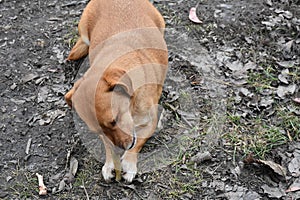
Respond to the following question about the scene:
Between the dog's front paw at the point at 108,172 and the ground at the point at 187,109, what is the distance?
0.06 meters

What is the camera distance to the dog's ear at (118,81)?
364 cm

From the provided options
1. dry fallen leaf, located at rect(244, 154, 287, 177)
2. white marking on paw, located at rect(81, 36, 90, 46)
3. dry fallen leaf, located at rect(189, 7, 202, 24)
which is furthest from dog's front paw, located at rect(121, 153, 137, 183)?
dry fallen leaf, located at rect(189, 7, 202, 24)

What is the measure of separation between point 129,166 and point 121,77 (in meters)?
1.02

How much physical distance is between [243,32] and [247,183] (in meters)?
2.03

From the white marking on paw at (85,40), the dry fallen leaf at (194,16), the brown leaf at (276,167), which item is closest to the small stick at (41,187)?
the white marking on paw at (85,40)

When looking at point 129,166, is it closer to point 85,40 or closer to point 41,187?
point 41,187

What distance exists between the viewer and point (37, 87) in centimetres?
542

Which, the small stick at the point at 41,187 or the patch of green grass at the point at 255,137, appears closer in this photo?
the small stick at the point at 41,187

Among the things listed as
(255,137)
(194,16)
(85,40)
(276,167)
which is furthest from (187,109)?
(194,16)

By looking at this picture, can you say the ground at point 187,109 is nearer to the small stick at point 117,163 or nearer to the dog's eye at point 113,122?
the small stick at point 117,163

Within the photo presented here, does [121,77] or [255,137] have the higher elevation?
[121,77]

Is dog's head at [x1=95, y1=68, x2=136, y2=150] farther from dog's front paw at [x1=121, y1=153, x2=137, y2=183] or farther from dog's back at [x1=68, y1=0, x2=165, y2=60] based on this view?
dog's back at [x1=68, y1=0, x2=165, y2=60]

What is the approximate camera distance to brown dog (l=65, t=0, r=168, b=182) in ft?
11.9

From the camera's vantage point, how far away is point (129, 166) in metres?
4.45
